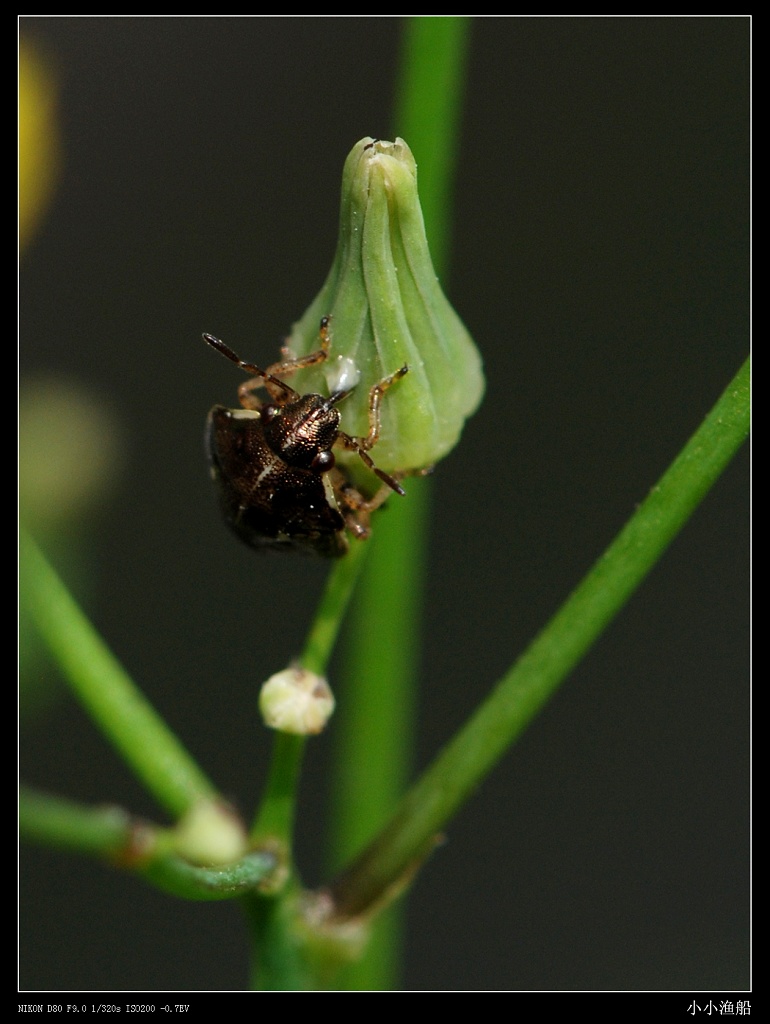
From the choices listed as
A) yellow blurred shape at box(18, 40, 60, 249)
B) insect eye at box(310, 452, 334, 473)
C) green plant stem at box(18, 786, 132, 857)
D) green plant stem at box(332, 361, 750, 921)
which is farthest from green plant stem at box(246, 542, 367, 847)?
yellow blurred shape at box(18, 40, 60, 249)

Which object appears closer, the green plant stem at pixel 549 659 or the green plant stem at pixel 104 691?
the green plant stem at pixel 549 659

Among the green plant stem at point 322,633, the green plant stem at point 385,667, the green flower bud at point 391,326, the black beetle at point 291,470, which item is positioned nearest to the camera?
the green flower bud at point 391,326

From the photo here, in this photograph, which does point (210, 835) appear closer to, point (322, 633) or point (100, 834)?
point (100, 834)

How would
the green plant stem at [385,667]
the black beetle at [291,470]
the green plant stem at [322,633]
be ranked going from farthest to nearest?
the green plant stem at [385,667]
the green plant stem at [322,633]
the black beetle at [291,470]

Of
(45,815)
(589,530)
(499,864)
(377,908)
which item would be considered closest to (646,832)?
(499,864)

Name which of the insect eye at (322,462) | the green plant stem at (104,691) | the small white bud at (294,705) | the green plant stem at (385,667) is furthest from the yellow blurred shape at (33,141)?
the small white bud at (294,705)

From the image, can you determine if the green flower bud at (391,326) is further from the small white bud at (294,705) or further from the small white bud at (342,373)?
the small white bud at (294,705)

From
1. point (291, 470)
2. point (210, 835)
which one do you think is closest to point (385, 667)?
point (210, 835)

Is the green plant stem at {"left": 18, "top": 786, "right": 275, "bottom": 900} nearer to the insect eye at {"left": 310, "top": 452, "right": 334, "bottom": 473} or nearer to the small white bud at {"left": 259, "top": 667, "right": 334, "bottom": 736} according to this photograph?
the small white bud at {"left": 259, "top": 667, "right": 334, "bottom": 736}
